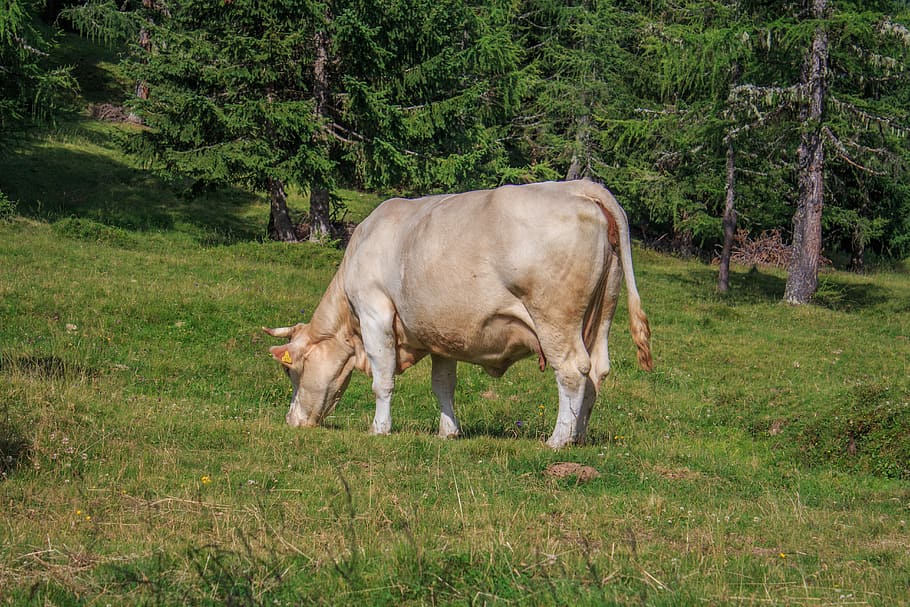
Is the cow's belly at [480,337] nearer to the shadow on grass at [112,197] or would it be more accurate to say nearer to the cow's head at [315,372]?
the cow's head at [315,372]

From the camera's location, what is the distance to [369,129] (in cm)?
2573

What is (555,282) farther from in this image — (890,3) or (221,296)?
(890,3)

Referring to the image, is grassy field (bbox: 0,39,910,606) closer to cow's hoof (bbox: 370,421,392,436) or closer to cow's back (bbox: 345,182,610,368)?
cow's hoof (bbox: 370,421,392,436)

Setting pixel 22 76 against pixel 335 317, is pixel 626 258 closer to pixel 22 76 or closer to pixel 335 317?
pixel 335 317

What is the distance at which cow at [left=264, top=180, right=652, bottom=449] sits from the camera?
9.12 metres

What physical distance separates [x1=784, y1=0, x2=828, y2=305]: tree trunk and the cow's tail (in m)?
16.6

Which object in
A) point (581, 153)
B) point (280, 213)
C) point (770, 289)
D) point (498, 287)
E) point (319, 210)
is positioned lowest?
point (770, 289)

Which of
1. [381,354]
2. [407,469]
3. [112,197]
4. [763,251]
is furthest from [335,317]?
[763,251]

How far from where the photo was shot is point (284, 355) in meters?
11.1

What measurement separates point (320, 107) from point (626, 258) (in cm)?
1786

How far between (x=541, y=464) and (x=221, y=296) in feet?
34.3

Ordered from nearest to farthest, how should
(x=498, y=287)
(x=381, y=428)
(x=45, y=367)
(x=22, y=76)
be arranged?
(x=498, y=287) → (x=381, y=428) → (x=45, y=367) → (x=22, y=76)

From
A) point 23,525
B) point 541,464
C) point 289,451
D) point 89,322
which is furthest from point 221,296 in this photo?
point 23,525

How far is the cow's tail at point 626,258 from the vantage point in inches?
367
